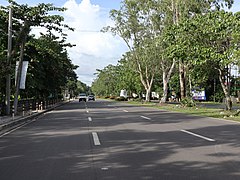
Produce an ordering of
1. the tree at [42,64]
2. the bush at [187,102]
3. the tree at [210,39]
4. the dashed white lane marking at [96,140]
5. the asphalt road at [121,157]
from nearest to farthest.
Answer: the asphalt road at [121,157] → the dashed white lane marking at [96,140] → the tree at [210,39] → the tree at [42,64] → the bush at [187,102]

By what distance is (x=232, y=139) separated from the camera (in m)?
12.2

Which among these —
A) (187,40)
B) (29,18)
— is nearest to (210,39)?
(187,40)

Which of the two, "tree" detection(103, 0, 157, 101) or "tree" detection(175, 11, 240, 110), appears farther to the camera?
"tree" detection(103, 0, 157, 101)

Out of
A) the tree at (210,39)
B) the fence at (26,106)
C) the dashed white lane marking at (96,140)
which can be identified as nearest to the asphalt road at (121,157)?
the dashed white lane marking at (96,140)

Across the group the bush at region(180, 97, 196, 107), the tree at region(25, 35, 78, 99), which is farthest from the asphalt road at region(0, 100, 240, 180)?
the bush at region(180, 97, 196, 107)

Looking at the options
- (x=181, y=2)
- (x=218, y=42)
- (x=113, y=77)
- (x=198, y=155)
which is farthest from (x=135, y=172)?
(x=113, y=77)

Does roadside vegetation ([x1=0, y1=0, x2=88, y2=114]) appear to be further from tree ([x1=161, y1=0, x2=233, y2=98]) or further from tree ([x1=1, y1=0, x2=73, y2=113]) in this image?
tree ([x1=161, y1=0, x2=233, y2=98])

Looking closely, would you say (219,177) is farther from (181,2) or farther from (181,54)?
(181,2)

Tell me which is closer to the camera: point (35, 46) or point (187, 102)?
point (35, 46)

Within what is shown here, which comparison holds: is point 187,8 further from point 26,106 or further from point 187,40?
point 26,106

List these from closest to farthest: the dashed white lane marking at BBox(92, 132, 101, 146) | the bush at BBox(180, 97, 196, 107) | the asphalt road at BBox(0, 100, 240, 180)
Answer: the asphalt road at BBox(0, 100, 240, 180), the dashed white lane marking at BBox(92, 132, 101, 146), the bush at BBox(180, 97, 196, 107)

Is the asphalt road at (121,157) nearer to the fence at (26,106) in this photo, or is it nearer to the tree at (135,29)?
the fence at (26,106)

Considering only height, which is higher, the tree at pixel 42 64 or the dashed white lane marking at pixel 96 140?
the tree at pixel 42 64

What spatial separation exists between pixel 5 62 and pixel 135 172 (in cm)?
1947
